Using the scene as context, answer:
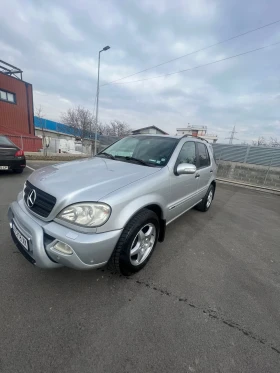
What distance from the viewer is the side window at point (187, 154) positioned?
2859 mm

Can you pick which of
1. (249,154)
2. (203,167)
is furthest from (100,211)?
(249,154)

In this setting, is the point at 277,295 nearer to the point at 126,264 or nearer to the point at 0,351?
the point at 126,264

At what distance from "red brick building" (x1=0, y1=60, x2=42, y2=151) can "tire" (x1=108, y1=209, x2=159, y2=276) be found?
16.8 m

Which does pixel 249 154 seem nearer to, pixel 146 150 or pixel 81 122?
pixel 146 150

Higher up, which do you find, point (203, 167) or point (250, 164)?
point (203, 167)

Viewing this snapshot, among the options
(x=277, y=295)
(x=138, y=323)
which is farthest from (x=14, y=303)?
(x=277, y=295)

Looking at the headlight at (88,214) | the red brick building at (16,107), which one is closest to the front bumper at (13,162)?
the headlight at (88,214)

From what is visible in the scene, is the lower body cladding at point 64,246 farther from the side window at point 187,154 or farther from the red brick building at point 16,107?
the red brick building at point 16,107

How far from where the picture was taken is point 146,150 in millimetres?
2932

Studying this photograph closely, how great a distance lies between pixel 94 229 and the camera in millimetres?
1648

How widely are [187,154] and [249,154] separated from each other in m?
9.46

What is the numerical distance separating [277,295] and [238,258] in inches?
28.6

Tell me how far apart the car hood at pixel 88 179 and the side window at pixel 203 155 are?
169 centimetres

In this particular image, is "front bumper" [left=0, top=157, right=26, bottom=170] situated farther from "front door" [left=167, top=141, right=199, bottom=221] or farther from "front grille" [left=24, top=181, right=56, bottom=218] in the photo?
"front door" [left=167, top=141, right=199, bottom=221]
